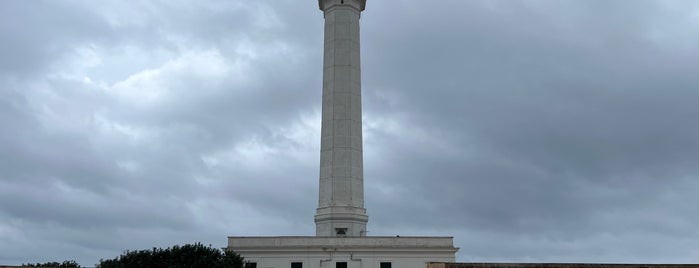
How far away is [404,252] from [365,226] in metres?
7.27

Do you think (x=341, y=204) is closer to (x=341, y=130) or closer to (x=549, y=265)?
(x=341, y=130)

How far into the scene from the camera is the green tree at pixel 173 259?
48.8 m

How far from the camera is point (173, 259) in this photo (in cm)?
4912

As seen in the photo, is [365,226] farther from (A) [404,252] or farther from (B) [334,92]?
(B) [334,92]

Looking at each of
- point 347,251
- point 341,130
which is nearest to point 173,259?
point 347,251

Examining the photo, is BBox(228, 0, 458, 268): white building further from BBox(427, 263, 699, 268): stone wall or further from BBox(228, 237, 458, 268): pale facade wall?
BBox(427, 263, 699, 268): stone wall

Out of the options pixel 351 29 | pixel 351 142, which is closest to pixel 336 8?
pixel 351 29

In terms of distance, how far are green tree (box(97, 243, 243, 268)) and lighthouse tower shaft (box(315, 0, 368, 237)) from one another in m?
17.5

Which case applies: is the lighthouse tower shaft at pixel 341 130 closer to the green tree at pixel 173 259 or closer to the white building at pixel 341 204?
the white building at pixel 341 204

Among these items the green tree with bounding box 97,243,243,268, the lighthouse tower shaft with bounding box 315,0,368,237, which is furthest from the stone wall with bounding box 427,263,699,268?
the lighthouse tower shaft with bounding box 315,0,368,237

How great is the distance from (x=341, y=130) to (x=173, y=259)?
24.0 meters

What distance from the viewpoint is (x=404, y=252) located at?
61.2m

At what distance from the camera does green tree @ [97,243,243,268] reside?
160ft

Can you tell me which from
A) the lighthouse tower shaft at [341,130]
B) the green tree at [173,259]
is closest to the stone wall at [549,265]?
the green tree at [173,259]
